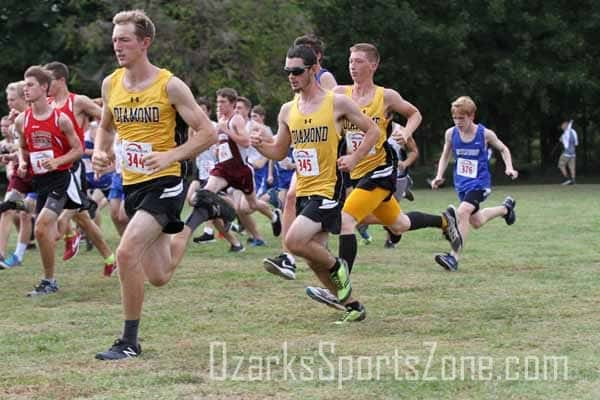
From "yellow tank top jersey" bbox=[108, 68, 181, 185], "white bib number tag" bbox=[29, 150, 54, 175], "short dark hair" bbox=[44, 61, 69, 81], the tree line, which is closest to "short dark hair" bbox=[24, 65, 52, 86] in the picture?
"white bib number tag" bbox=[29, 150, 54, 175]

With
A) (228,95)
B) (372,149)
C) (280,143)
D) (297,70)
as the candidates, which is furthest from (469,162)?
(297,70)

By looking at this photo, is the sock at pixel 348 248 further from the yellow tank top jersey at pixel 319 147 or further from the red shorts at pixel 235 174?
the red shorts at pixel 235 174

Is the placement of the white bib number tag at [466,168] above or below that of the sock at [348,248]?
above

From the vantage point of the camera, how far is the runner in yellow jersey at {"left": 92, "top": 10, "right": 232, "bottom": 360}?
6.69 metres

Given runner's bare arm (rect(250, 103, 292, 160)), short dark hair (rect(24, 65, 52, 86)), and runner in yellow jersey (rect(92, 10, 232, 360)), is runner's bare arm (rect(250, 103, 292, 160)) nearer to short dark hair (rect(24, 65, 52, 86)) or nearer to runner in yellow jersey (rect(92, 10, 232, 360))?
runner in yellow jersey (rect(92, 10, 232, 360))

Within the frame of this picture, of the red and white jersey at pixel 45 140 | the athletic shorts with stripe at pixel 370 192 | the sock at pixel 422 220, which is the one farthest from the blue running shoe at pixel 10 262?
the athletic shorts with stripe at pixel 370 192

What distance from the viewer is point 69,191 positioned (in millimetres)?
10039

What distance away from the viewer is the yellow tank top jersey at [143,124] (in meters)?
6.84

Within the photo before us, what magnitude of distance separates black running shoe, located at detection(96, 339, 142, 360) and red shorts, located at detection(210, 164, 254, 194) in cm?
654

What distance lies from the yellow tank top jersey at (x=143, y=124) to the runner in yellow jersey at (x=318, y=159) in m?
1.09

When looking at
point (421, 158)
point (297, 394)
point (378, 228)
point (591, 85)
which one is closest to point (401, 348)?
point (297, 394)

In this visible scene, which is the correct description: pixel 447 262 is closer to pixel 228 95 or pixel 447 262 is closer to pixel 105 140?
pixel 228 95

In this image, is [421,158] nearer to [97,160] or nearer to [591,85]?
[591,85]

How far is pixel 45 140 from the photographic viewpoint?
9.98m
